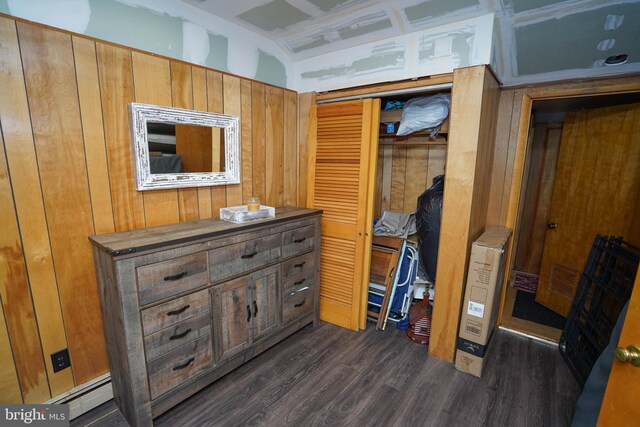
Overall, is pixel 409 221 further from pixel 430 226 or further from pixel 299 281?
pixel 299 281

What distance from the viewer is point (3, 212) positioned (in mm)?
1312

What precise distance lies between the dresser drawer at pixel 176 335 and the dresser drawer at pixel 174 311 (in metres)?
0.03

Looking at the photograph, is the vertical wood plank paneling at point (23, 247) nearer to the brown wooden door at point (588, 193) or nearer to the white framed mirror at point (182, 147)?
the white framed mirror at point (182, 147)

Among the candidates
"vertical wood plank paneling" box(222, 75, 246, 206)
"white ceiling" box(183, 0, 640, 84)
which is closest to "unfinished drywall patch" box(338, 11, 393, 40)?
"white ceiling" box(183, 0, 640, 84)

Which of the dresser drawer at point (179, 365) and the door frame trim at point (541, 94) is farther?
the door frame trim at point (541, 94)

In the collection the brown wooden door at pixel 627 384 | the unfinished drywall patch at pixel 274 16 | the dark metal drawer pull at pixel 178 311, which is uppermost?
the unfinished drywall patch at pixel 274 16

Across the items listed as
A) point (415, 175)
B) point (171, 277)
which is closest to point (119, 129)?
point (171, 277)

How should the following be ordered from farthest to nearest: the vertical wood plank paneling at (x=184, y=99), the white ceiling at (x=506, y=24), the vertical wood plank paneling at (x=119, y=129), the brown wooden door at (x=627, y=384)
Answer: the vertical wood plank paneling at (x=184, y=99), the white ceiling at (x=506, y=24), the vertical wood plank paneling at (x=119, y=129), the brown wooden door at (x=627, y=384)

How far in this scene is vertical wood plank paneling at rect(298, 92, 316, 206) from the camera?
8.27ft

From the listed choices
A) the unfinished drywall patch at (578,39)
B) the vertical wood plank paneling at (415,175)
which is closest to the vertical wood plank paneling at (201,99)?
the vertical wood plank paneling at (415,175)

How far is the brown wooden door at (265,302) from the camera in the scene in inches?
→ 77.5

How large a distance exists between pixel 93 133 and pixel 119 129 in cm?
12

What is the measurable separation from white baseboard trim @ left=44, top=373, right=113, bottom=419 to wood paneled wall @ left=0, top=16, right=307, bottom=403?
0.13ft

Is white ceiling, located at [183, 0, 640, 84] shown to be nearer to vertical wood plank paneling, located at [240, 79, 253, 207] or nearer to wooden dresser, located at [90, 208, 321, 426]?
vertical wood plank paneling, located at [240, 79, 253, 207]
